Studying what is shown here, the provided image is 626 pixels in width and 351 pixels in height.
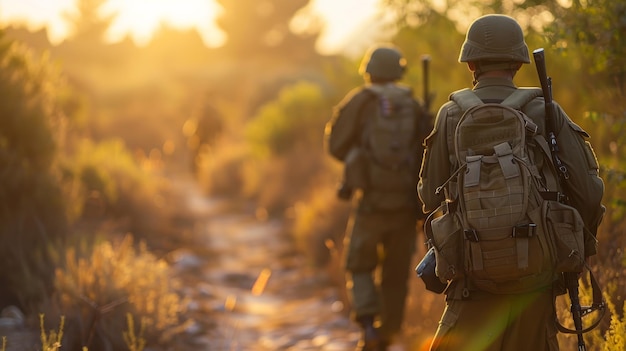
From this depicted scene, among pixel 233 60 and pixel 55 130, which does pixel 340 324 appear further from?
pixel 233 60

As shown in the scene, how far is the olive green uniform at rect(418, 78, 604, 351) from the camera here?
327cm

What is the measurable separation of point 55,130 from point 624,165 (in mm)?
5475

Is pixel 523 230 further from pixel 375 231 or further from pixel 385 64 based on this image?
pixel 385 64

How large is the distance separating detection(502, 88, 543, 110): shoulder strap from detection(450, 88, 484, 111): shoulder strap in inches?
4.6

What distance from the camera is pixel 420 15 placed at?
33.2 feet

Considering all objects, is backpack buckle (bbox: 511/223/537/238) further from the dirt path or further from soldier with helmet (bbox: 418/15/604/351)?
the dirt path

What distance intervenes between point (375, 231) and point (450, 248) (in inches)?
106

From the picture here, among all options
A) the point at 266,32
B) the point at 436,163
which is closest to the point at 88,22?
the point at 266,32

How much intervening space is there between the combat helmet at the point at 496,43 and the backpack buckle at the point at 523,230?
2.42 feet

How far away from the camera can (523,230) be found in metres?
3.07

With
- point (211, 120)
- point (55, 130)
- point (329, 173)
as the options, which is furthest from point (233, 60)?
point (55, 130)

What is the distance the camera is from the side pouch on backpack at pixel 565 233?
3.15m

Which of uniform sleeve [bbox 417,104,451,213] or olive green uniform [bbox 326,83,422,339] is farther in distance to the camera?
olive green uniform [bbox 326,83,422,339]

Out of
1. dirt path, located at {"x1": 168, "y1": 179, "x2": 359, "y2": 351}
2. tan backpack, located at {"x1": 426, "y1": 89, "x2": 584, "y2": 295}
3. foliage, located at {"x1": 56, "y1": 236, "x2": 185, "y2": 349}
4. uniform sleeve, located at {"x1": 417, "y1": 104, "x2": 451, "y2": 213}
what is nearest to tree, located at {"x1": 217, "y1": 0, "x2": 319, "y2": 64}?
dirt path, located at {"x1": 168, "y1": 179, "x2": 359, "y2": 351}
